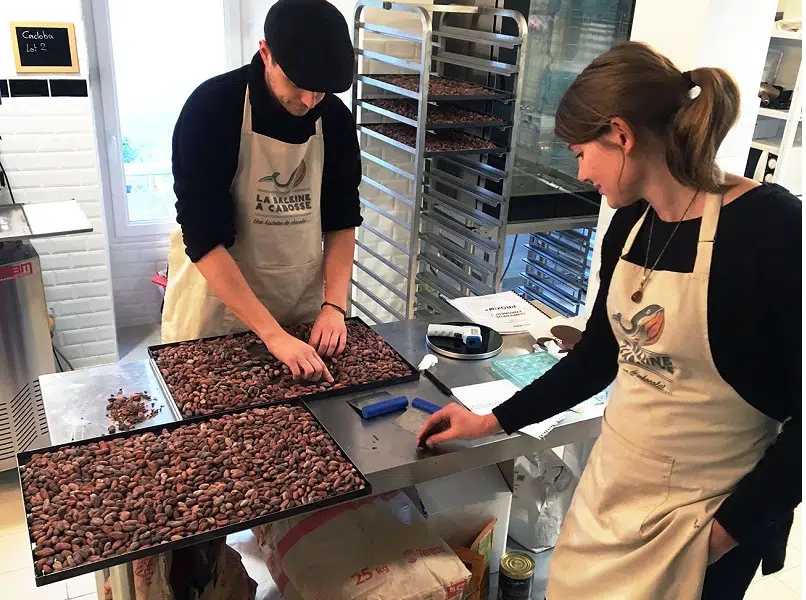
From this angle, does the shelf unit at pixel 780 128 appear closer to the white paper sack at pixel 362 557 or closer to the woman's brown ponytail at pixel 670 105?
the woman's brown ponytail at pixel 670 105

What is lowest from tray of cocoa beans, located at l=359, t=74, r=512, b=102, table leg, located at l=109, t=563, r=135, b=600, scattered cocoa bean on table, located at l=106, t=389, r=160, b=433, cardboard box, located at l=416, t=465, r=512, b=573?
cardboard box, located at l=416, t=465, r=512, b=573

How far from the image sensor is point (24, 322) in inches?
103

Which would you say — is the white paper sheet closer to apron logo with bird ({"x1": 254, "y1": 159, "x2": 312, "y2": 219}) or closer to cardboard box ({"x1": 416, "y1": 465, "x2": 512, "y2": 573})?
cardboard box ({"x1": 416, "y1": 465, "x2": 512, "y2": 573})

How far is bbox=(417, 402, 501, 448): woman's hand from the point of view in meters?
1.47

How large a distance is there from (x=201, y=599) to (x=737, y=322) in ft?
4.24

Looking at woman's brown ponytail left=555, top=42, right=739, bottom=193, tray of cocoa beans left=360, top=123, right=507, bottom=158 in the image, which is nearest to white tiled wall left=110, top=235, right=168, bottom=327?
tray of cocoa beans left=360, top=123, right=507, bottom=158

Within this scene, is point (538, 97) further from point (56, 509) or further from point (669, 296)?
point (56, 509)

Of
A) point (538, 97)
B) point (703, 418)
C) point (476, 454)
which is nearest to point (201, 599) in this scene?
point (476, 454)

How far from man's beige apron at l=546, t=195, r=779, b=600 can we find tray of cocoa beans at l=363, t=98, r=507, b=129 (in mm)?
1723

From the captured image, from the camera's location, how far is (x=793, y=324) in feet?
3.35

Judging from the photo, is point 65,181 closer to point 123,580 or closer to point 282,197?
point 282,197

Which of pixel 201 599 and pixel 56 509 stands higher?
pixel 56 509

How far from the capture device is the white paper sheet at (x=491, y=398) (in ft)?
5.22

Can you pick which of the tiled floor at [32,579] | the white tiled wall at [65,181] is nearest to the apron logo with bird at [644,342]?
the tiled floor at [32,579]
